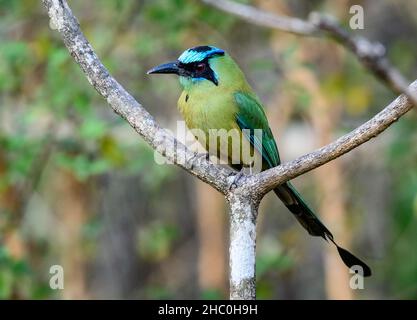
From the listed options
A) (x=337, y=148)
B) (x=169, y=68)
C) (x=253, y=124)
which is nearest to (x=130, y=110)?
(x=337, y=148)

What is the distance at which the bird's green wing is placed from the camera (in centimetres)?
335

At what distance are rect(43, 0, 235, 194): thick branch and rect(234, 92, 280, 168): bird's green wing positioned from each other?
3.07 ft

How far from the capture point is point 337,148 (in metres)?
2.12

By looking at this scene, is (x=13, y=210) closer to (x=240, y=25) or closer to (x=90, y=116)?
(x=90, y=116)

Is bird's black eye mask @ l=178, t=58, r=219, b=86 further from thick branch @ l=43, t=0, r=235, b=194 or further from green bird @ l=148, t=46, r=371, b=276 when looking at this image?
thick branch @ l=43, t=0, r=235, b=194

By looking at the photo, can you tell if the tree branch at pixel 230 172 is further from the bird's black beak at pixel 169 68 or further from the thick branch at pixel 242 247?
the bird's black beak at pixel 169 68

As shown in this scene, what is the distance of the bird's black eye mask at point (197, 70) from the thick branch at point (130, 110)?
2.80 feet

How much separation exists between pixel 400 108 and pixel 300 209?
1029 mm

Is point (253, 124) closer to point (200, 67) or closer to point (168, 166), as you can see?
point (200, 67)

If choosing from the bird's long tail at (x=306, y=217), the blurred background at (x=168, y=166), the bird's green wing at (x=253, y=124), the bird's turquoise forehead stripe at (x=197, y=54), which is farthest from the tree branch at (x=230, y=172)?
the blurred background at (x=168, y=166)

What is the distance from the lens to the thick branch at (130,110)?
7.78ft

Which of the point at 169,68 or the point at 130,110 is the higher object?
the point at 169,68

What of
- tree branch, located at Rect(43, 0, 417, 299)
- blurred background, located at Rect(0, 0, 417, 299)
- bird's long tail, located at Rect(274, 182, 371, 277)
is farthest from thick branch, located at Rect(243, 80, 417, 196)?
blurred background, located at Rect(0, 0, 417, 299)

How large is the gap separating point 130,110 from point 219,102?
92 cm
